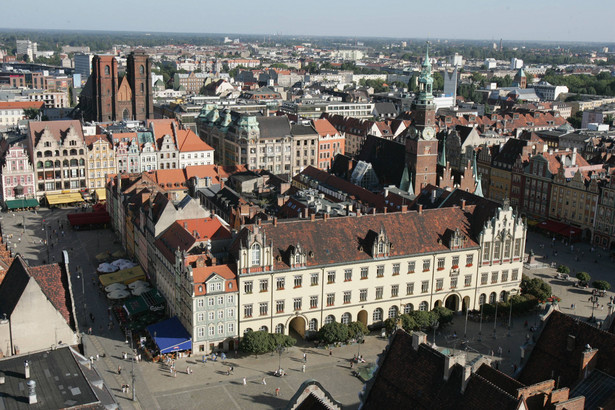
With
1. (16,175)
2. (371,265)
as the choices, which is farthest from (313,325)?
(16,175)

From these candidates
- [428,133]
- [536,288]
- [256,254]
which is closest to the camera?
[256,254]

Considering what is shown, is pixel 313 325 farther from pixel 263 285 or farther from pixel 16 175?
pixel 16 175

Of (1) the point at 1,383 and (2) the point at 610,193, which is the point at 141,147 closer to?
(2) the point at 610,193

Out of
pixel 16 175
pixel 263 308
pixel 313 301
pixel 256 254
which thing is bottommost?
pixel 263 308

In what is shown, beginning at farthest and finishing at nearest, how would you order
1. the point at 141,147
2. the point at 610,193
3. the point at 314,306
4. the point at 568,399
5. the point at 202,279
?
the point at 141,147, the point at 610,193, the point at 314,306, the point at 202,279, the point at 568,399

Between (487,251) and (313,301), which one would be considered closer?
(313,301)

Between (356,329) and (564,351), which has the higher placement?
(564,351)

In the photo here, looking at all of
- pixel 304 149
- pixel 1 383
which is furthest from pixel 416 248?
pixel 304 149

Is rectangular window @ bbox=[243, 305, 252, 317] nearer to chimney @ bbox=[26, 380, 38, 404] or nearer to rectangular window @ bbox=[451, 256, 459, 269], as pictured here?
rectangular window @ bbox=[451, 256, 459, 269]
